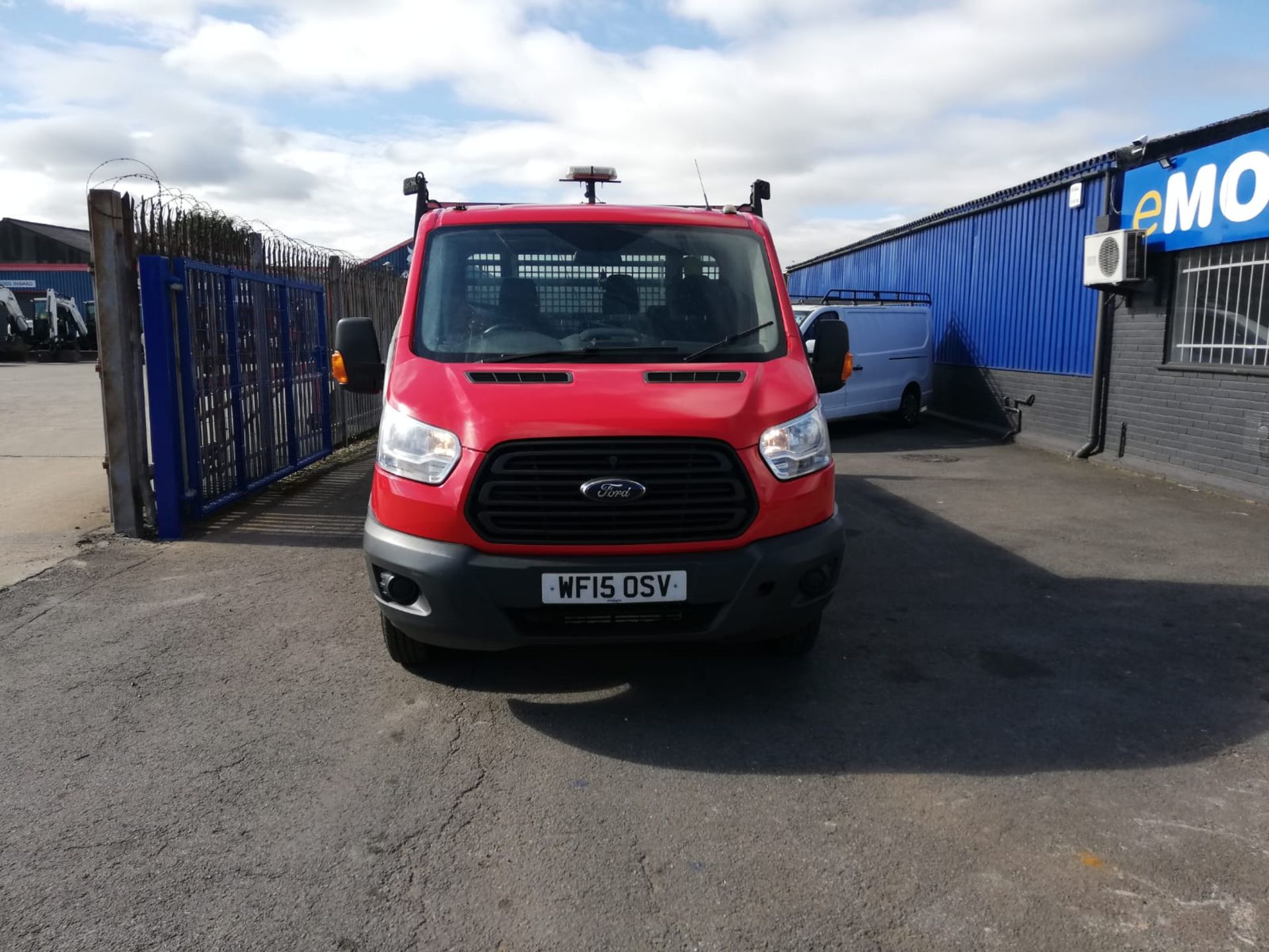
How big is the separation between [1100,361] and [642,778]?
10209mm

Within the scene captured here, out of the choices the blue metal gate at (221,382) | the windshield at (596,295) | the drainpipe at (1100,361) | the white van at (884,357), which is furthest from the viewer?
the white van at (884,357)

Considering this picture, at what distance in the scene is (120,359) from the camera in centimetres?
696

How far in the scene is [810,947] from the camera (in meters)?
2.55

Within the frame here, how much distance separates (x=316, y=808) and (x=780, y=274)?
3202 millimetres

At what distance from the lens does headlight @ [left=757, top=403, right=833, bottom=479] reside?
3889mm

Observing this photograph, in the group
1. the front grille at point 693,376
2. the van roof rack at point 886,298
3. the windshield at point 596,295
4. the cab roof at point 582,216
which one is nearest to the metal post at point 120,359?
the cab roof at point 582,216

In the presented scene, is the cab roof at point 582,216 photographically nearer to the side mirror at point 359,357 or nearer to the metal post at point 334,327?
the side mirror at point 359,357

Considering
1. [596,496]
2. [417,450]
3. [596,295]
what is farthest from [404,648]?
[596,295]

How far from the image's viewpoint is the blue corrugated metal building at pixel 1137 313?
9.27 m

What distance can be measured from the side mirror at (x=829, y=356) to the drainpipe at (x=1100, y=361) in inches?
314

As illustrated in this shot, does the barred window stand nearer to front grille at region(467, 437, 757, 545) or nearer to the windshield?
the windshield

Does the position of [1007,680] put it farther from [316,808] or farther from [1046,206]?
[1046,206]

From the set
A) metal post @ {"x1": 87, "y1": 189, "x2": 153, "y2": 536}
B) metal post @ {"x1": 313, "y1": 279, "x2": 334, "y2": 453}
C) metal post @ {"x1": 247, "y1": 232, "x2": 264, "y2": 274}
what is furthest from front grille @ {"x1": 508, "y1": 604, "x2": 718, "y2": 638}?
metal post @ {"x1": 313, "y1": 279, "x2": 334, "y2": 453}

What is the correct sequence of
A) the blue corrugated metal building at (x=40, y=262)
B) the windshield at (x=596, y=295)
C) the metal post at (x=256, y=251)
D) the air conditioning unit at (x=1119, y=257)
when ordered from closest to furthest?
1. the windshield at (x=596, y=295)
2. the metal post at (x=256, y=251)
3. the air conditioning unit at (x=1119, y=257)
4. the blue corrugated metal building at (x=40, y=262)
